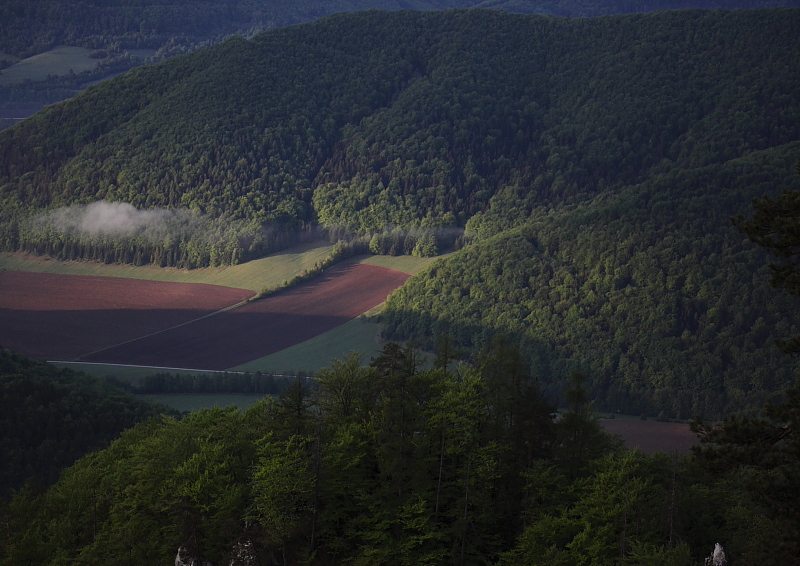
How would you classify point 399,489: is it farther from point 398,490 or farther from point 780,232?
point 780,232

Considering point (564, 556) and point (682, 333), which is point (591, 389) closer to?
point (682, 333)

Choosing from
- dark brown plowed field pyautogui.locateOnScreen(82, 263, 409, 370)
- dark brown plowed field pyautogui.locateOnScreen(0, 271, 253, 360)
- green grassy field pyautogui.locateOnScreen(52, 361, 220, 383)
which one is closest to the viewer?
green grassy field pyautogui.locateOnScreen(52, 361, 220, 383)

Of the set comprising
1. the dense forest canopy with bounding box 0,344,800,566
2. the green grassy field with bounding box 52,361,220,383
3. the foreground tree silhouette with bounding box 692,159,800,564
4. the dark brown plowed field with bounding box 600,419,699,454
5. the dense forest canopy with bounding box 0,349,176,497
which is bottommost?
the green grassy field with bounding box 52,361,220,383

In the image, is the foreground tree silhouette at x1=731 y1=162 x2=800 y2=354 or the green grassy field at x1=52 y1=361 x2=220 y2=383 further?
the green grassy field at x1=52 y1=361 x2=220 y2=383

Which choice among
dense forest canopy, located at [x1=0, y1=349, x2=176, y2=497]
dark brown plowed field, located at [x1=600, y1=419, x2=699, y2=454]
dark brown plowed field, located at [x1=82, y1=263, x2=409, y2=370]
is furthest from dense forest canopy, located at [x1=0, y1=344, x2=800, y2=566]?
dark brown plowed field, located at [x1=82, y1=263, x2=409, y2=370]

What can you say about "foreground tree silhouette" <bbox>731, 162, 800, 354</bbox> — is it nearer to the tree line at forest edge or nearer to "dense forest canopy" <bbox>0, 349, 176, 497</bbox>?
the tree line at forest edge

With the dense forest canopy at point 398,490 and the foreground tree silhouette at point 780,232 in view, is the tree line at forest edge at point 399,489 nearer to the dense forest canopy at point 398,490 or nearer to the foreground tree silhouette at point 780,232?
the dense forest canopy at point 398,490
